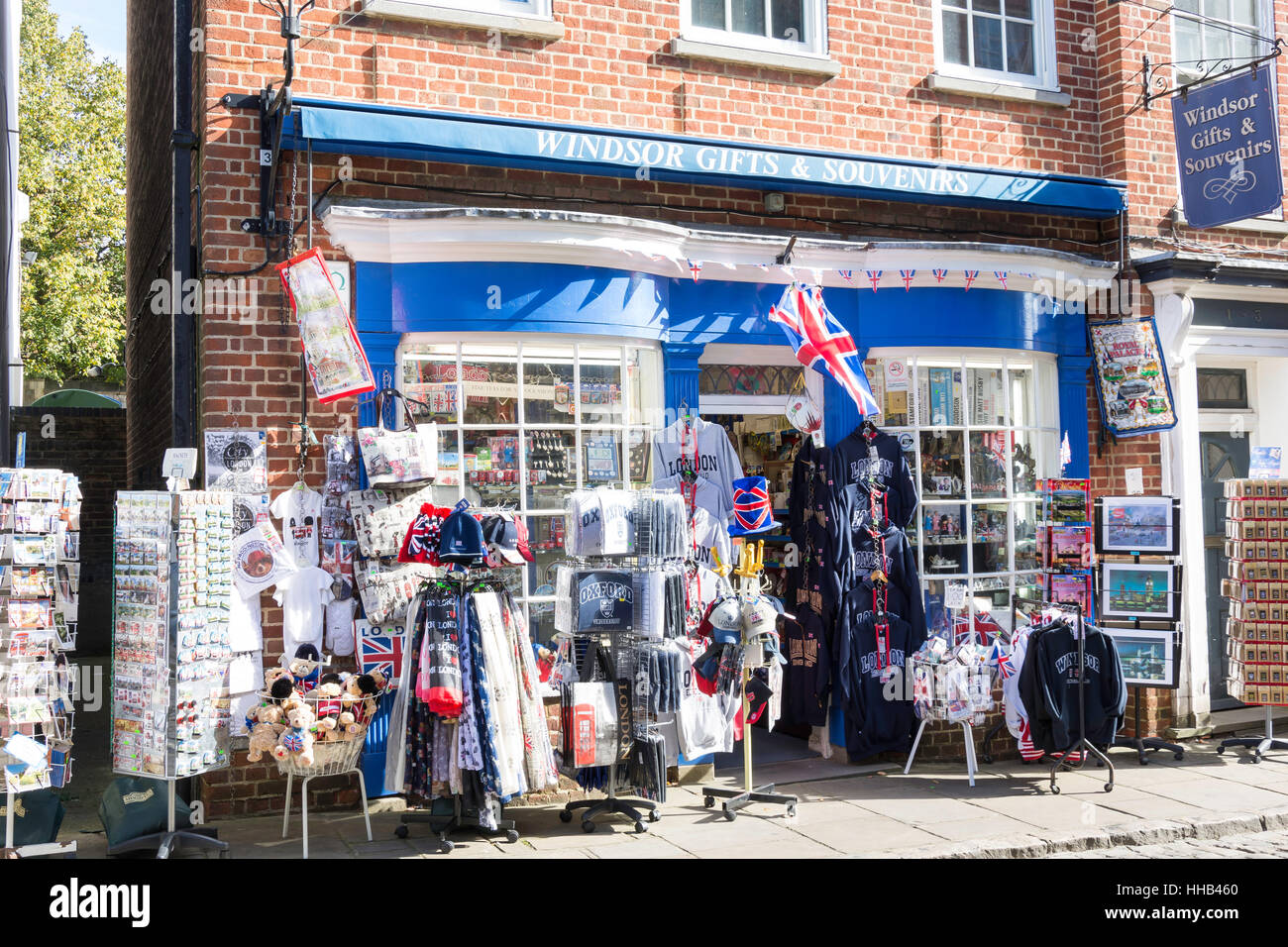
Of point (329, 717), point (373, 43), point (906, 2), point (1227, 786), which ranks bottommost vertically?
point (1227, 786)

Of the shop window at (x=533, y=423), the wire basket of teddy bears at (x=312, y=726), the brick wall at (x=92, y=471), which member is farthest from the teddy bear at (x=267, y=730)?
the brick wall at (x=92, y=471)

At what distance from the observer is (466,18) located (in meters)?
6.92

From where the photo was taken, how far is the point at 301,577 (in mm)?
6328

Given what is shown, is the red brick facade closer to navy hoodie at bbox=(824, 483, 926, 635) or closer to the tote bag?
the tote bag

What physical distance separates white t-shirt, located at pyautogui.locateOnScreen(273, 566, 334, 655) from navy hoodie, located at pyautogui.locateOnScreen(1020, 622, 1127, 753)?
14.4 feet

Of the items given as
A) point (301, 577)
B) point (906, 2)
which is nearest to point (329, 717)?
point (301, 577)

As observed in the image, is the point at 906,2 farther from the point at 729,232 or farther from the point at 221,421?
the point at 221,421

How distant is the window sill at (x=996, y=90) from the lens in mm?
8266

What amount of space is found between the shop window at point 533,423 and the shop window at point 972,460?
201cm

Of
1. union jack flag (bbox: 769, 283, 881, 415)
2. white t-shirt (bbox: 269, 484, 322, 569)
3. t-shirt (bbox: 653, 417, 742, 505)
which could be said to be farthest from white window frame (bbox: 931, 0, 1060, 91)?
white t-shirt (bbox: 269, 484, 322, 569)

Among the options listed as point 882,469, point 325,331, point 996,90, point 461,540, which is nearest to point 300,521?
point 325,331

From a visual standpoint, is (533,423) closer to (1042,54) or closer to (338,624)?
(338,624)

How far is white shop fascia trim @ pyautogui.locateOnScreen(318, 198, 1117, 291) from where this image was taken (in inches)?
256

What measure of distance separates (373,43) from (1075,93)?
5468 mm
